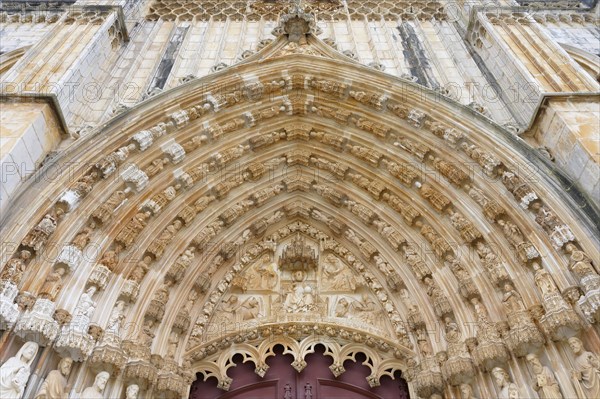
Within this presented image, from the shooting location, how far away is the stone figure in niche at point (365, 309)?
5.94 meters

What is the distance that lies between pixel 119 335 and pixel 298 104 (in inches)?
159

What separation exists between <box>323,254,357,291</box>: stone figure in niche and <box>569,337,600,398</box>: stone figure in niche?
8.81 ft

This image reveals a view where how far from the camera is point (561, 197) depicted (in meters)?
5.01

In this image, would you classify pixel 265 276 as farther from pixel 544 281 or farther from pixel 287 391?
pixel 544 281

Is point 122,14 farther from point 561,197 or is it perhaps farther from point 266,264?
point 561,197

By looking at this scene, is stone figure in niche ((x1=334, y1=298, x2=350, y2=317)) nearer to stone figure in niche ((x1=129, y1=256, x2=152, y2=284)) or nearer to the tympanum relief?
the tympanum relief

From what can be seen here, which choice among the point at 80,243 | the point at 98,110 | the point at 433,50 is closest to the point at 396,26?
the point at 433,50

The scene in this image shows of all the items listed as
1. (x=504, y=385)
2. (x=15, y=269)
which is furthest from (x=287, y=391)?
(x=15, y=269)

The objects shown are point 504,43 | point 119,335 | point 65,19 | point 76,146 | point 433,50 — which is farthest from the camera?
point 433,50

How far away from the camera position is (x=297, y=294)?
614 centimetres

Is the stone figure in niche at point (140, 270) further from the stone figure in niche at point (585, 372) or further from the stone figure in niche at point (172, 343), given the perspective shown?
the stone figure in niche at point (585, 372)

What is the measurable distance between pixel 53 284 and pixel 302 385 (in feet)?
9.51

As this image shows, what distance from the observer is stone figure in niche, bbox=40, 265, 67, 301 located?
4.55 metres

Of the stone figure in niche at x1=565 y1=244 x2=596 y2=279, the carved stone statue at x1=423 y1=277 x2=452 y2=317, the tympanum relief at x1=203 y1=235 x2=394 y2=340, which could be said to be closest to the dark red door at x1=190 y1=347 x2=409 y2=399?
the tympanum relief at x1=203 y1=235 x2=394 y2=340
